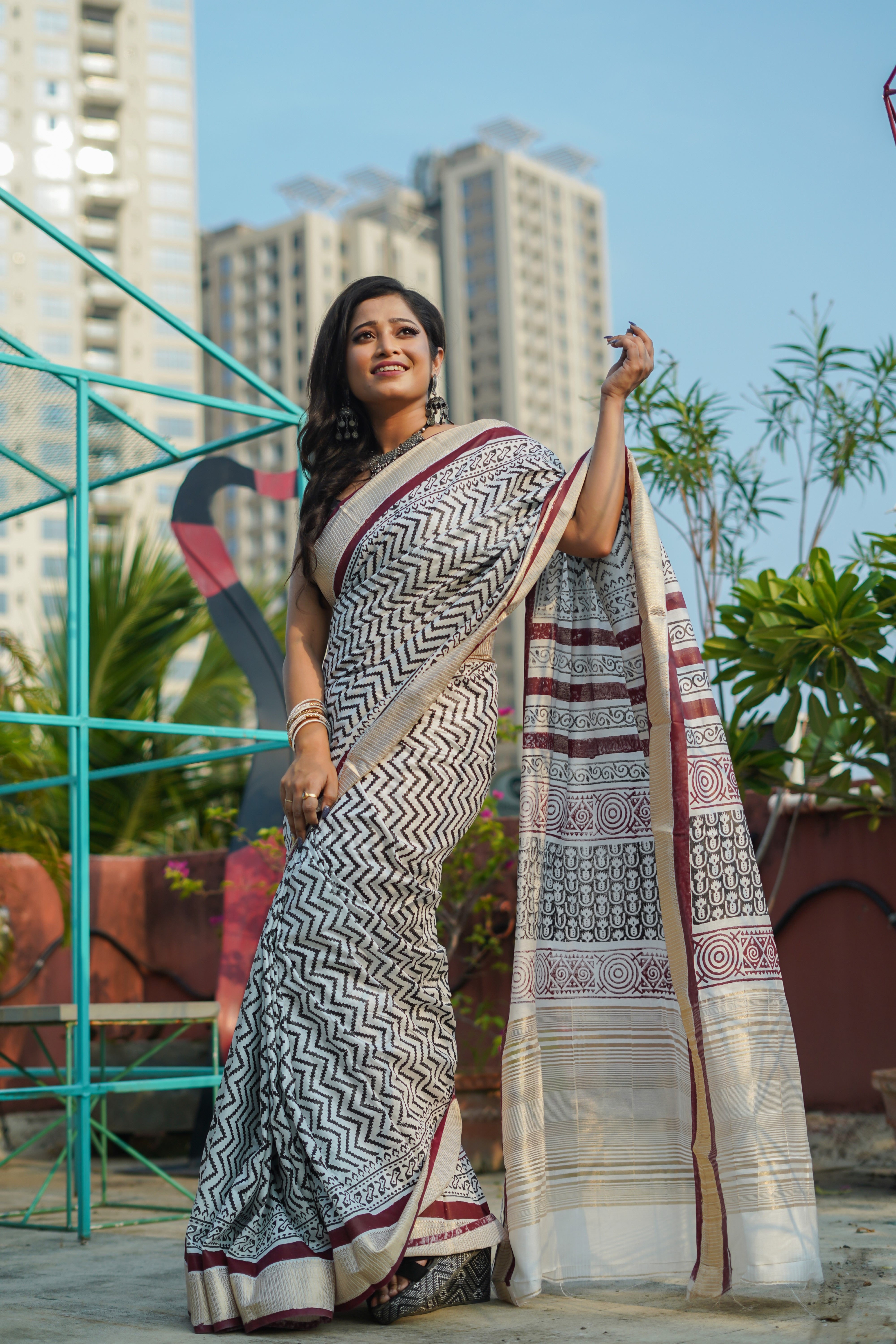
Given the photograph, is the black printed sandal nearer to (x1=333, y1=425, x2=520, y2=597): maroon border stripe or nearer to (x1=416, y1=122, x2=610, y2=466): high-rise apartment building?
(x1=333, y1=425, x2=520, y2=597): maroon border stripe

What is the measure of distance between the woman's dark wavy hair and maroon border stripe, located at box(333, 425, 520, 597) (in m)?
0.10

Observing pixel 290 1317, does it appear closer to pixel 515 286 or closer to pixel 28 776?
pixel 28 776

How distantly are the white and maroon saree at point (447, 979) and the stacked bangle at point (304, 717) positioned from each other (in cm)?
5

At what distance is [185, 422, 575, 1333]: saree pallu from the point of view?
7.34ft

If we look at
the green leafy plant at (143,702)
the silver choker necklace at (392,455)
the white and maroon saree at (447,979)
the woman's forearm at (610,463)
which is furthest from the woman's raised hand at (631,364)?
the green leafy plant at (143,702)

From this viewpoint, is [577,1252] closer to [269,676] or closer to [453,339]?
[269,676]

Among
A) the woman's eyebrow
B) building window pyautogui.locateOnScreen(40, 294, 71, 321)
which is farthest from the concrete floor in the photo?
building window pyautogui.locateOnScreen(40, 294, 71, 321)

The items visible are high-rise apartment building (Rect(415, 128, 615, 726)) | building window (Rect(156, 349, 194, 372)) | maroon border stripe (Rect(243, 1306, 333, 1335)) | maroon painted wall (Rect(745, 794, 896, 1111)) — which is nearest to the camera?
maroon border stripe (Rect(243, 1306, 333, 1335))

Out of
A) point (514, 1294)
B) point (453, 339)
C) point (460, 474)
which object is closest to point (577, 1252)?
point (514, 1294)

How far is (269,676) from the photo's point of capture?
4.86 meters

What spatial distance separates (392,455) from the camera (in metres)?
2.74

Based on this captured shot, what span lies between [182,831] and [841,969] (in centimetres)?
503

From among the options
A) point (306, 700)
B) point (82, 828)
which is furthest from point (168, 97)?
point (306, 700)

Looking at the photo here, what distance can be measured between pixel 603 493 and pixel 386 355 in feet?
1.72
